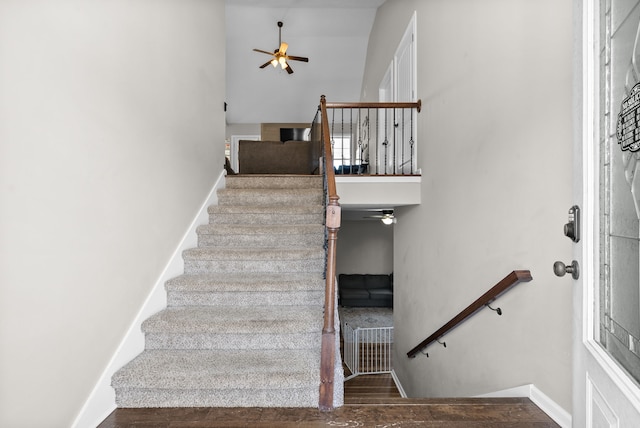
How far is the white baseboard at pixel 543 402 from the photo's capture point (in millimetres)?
1654

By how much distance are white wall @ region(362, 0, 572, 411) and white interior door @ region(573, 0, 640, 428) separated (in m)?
0.61

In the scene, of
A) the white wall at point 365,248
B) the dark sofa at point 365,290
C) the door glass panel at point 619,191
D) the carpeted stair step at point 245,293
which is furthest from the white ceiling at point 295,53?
the door glass panel at point 619,191

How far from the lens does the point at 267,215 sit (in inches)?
140

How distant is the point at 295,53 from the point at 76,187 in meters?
7.78

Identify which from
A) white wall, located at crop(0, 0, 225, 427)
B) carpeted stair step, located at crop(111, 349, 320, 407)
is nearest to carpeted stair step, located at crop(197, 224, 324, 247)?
white wall, located at crop(0, 0, 225, 427)

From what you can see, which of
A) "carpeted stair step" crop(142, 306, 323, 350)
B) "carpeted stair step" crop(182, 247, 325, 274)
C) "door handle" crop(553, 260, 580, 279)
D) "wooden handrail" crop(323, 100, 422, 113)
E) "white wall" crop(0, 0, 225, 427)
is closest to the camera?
"door handle" crop(553, 260, 580, 279)

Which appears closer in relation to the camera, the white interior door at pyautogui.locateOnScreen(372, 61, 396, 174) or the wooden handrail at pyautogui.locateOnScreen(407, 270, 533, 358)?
the wooden handrail at pyautogui.locateOnScreen(407, 270, 533, 358)

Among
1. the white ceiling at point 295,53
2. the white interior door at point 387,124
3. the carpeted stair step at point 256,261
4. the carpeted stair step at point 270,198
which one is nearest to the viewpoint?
the carpeted stair step at point 256,261

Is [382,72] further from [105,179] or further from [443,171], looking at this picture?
[105,179]

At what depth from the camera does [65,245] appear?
1.54 m

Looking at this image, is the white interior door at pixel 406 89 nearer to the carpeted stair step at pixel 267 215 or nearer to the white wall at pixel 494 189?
the white wall at pixel 494 189

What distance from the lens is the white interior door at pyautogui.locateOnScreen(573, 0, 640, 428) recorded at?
3.05 feet

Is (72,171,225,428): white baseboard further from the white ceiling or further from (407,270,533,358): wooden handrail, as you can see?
the white ceiling

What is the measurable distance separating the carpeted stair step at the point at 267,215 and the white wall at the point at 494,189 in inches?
46.9
